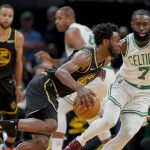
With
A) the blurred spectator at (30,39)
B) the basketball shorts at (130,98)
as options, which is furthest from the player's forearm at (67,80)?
the blurred spectator at (30,39)

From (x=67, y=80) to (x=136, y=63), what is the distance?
3.57 ft

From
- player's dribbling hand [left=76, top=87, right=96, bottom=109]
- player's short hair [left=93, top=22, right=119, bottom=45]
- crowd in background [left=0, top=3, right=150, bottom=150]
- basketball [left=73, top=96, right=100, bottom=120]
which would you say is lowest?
crowd in background [left=0, top=3, right=150, bottom=150]

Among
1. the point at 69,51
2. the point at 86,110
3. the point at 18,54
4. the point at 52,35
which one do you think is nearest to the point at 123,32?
the point at 69,51

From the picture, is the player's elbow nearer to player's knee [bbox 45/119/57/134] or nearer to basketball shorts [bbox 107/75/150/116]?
player's knee [bbox 45/119/57/134]

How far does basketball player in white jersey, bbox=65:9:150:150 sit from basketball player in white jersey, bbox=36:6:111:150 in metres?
0.95

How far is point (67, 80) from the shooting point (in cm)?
693

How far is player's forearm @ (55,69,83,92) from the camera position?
271 inches

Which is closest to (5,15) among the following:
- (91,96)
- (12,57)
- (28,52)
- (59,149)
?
(12,57)

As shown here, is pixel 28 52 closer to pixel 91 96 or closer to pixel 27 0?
pixel 27 0

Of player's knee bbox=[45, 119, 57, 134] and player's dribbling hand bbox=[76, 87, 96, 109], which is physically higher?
player's dribbling hand bbox=[76, 87, 96, 109]

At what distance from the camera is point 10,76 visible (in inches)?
356

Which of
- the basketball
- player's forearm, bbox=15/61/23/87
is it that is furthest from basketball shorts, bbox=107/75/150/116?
player's forearm, bbox=15/61/23/87

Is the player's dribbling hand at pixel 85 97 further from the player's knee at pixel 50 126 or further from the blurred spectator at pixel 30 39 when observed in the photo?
the blurred spectator at pixel 30 39

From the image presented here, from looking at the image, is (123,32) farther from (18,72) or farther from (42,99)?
(42,99)
